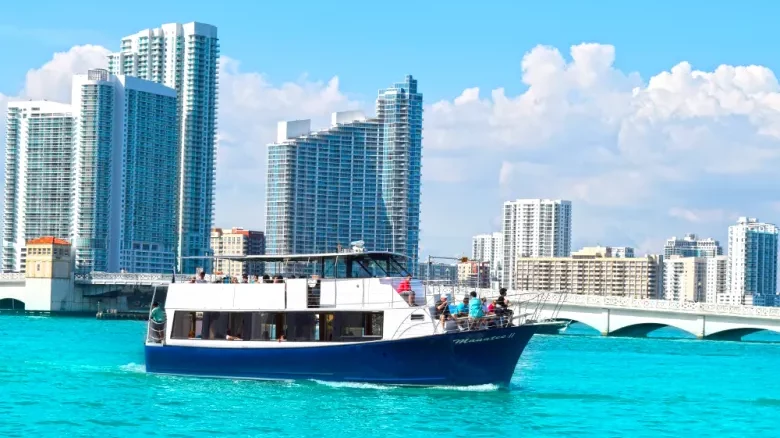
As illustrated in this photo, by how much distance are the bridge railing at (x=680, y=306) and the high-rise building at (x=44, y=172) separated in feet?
296

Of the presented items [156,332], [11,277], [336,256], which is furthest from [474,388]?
[11,277]

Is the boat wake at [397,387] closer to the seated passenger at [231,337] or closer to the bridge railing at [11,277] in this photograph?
the seated passenger at [231,337]

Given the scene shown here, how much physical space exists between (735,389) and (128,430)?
2829 cm

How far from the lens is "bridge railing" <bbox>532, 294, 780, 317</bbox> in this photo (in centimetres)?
10043

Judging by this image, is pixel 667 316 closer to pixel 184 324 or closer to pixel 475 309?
pixel 475 309

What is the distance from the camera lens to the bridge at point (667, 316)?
101 metres

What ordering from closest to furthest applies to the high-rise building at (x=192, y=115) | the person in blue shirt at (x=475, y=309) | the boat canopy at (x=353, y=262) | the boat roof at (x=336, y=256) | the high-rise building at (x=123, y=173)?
the person in blue shirt at (x=475, y=309) < the boat roof at (x=336, y=256) < the boat canopy at (x=353, y=262) < the high-rise building at (x=123, y=173) < the high-rise building at (x=192, y=115)

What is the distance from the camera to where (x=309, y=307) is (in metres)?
41.9

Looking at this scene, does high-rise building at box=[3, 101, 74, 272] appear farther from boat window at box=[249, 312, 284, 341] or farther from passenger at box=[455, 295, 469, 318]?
passenger at box=[455, 295, 469, 318]

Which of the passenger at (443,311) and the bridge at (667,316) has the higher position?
the passenger at (443,311)

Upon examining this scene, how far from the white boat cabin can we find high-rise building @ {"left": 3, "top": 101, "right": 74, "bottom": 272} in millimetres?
135611

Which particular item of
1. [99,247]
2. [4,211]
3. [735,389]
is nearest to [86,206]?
[99,247]

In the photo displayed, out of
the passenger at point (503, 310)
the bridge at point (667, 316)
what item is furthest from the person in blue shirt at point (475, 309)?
the bridge at point (667, 316)

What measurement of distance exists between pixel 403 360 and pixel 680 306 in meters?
68.0
